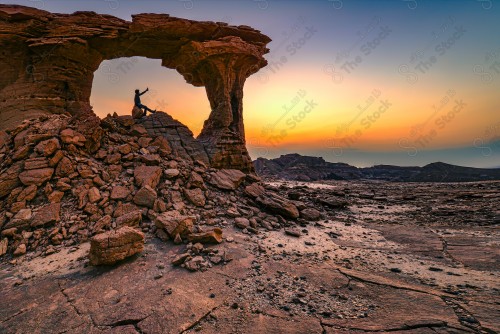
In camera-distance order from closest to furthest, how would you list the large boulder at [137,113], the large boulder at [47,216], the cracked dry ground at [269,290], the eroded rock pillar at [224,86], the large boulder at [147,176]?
the cracked dry ground at [269,290], the large boulder at [47,216], the large boulder at [147,176], the large boulder at [137,113], the eroded rock pillar at [224,86]

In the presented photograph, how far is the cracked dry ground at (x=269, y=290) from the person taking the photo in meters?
3.43

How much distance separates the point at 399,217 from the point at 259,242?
25.2ft

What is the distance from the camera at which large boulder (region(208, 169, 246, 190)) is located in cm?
949

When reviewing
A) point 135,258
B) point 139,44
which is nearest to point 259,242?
point 135,258

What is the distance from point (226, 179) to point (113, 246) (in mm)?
5537

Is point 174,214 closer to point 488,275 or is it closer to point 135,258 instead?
point 135,258

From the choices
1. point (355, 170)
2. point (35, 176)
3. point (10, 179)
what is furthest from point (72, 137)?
point (355, 170)

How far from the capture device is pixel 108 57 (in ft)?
49.5

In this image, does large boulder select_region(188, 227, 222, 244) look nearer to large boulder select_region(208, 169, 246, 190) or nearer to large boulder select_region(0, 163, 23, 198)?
large boulder select_region(208, 169, 246, 190)

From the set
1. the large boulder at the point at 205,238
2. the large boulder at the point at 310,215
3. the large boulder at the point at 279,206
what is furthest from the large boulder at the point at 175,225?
the large boulder at the point at 310,215

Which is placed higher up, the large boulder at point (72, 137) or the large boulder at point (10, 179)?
the large boulder at point (72, 137)

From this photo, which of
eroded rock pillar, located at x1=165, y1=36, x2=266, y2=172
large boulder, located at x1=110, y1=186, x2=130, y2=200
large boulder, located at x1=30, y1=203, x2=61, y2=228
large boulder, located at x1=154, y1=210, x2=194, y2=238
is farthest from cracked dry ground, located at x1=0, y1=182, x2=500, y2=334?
eroded rock pillar, located at x1=165, y1=36, x2=266, y2=172

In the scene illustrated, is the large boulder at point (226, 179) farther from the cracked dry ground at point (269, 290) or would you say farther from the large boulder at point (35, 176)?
the large boulder at point (35, 176)

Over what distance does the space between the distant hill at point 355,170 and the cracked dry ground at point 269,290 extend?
2900 centimetres
